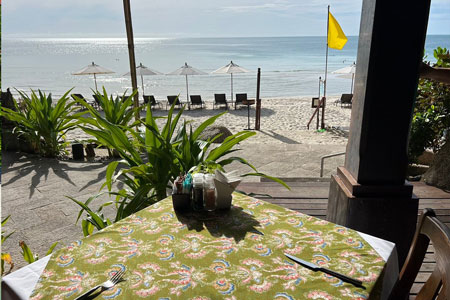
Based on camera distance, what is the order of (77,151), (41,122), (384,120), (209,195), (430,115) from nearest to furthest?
(209,195) < (384,120) < (430,115) < (41,122) < (77,151)

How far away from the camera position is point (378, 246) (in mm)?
1138

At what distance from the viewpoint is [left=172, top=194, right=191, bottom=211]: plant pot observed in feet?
4.50

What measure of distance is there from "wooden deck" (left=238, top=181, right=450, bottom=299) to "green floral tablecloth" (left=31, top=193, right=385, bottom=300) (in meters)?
0.97

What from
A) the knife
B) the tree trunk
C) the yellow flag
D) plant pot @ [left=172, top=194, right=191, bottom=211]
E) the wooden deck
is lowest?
the wooden deck

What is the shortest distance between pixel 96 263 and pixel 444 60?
361 cm

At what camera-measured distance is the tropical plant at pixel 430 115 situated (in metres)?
3.60

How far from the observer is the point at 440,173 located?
2963 millimetres

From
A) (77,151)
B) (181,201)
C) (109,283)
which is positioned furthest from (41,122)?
(109,283)

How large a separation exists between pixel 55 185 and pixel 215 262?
330 cm

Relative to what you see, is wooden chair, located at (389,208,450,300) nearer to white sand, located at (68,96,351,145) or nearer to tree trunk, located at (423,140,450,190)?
tree trunk, located at (423,140,450,190)

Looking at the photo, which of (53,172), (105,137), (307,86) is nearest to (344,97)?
(307,86)

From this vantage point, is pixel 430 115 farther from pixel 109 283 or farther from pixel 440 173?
pixel 109 283

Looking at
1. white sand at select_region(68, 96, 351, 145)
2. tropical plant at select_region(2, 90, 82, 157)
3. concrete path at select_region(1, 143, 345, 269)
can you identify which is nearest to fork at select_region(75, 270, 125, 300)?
concrete path at select_region(1, 143, 345, 269)

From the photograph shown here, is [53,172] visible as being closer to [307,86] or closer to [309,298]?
[309,298]
